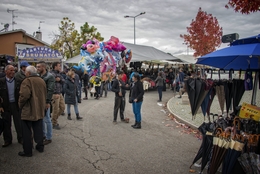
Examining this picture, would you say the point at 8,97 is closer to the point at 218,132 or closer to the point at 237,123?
the point at 218,132

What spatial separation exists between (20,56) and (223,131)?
15.5 meters

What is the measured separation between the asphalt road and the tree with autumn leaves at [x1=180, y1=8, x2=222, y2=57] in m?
24.3

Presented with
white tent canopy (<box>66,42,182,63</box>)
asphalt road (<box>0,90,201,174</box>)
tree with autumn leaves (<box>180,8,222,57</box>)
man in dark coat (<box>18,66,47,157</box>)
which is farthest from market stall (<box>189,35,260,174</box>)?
tree with autumn leaves (<box>180,8,222,57</box>)

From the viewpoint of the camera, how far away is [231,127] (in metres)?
3.71

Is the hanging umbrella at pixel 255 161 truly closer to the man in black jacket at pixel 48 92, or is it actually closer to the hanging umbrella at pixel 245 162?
the hanging umbrella at pixel 245 162

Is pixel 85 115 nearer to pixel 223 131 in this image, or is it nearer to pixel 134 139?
pixel 134 139

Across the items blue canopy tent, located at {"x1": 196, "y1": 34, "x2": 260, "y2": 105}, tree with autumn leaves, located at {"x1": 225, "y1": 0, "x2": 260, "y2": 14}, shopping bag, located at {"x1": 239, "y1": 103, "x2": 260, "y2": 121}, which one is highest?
tree with autumn leaves, located at {"x1": 225, "y1": 0, "x2": 260, "y2": 14}

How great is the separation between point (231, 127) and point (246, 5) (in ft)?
8.12

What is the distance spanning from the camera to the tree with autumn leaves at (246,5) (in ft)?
13.5

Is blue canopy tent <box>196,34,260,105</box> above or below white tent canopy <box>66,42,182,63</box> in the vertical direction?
below

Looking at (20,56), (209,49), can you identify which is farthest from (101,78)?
(209,49)

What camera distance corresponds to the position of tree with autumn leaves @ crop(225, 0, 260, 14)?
4.12 metres

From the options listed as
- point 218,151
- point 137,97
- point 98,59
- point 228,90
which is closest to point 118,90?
point 137,97

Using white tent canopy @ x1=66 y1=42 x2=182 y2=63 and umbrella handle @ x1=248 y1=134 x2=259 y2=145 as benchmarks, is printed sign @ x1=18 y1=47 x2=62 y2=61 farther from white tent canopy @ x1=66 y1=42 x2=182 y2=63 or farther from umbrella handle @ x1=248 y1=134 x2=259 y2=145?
umbrella handle @ x1=248 y1=134 x2=259 y2=145
